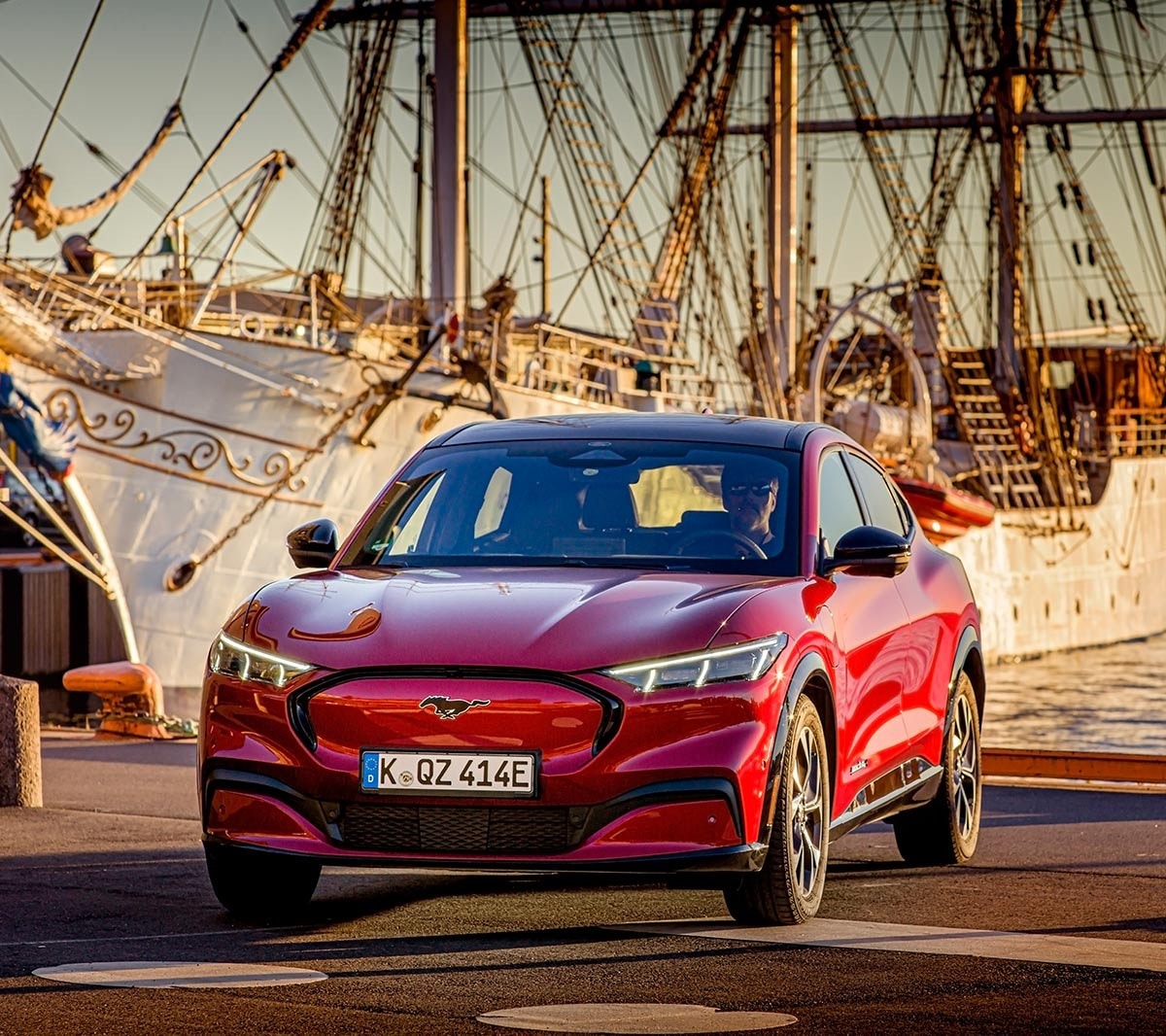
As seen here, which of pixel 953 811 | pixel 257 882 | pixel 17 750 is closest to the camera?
pixel 257 882

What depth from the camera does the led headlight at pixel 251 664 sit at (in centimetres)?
725

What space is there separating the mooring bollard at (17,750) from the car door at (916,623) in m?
4.06

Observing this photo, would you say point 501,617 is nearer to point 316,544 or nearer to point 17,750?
point 316,544

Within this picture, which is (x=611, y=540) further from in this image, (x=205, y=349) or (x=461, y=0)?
(x=461, y=0)

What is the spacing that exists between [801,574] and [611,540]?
2.18ft

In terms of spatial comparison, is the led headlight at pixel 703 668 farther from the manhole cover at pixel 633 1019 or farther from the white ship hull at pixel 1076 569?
the white ship hull at pixel 1076 569

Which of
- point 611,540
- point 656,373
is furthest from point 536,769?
point 656,373

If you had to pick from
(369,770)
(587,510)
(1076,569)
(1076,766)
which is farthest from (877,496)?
(1076,569)

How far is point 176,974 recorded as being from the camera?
257 inches

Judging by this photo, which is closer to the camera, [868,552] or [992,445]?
[868,552]

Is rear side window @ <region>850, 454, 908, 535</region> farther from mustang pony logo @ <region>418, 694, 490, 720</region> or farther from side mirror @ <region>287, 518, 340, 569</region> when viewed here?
mustang pony logo @ <region>418, 694, 490, 720</region>

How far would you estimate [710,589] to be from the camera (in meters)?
7.57

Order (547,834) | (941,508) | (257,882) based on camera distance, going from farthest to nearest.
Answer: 1. (941,508)
2. (257,882)
3. (547,834)

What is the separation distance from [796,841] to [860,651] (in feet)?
3.07
